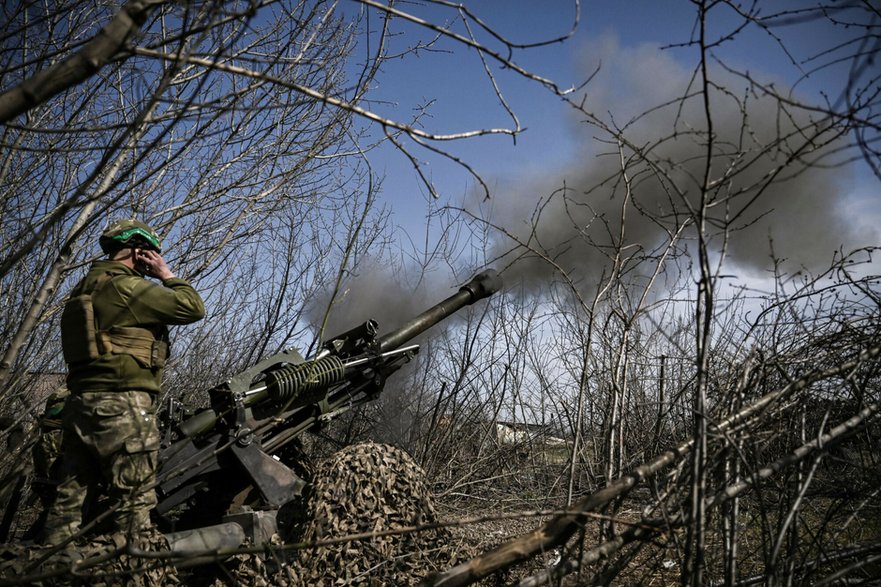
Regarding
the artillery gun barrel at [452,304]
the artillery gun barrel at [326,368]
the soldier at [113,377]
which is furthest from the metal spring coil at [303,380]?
the soldier at [113,377]

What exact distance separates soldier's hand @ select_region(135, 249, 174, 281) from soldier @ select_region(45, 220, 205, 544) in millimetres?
62

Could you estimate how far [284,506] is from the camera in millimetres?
4773

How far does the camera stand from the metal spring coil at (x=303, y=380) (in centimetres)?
487

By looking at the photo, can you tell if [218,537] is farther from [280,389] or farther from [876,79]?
[876,79]

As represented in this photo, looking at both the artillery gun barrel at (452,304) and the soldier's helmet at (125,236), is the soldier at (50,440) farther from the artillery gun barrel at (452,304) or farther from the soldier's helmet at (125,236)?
the artillery gun barrel at (452,304)

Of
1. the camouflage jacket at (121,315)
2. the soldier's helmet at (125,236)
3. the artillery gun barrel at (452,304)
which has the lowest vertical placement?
the artillery gun barrel at (452,304)

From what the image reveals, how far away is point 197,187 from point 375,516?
2480mm

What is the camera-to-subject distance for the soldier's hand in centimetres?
424

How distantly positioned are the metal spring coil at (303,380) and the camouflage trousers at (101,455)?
1.01 metres

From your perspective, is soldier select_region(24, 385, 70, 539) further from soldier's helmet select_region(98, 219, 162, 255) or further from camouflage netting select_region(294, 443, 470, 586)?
camouflage netting select_region(294, 443, 470, 586)

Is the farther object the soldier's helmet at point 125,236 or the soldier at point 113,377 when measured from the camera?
the soldier's helmet at point 125,236

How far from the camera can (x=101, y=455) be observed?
380cm

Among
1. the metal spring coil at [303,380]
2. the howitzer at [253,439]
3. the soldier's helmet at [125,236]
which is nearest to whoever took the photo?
the soldier's helmet at [125,236]

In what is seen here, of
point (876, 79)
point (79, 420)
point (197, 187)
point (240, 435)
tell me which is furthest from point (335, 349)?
point (876, 79)
